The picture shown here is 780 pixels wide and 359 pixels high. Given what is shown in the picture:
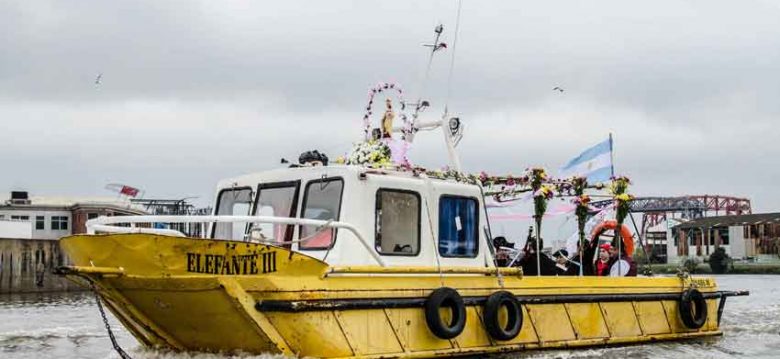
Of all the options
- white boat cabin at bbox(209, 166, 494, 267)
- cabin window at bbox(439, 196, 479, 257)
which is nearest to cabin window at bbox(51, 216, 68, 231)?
white boat cabin at bbox(209, 166, 494, 267)

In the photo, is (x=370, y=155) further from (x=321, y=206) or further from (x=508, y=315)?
(x=508, y=315)

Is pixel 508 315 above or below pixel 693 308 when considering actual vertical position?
above

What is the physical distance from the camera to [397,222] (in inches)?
531

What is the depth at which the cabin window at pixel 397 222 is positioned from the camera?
13.2 m

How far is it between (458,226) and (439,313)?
6.35ft

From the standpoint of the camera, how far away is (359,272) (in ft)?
39.5

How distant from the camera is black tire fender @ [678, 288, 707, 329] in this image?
58.1 feet

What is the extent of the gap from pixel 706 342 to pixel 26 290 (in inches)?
1380

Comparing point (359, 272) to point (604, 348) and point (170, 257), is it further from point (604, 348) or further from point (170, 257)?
point (604, 348)

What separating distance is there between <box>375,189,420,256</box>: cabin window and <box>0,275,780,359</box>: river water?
2213mm

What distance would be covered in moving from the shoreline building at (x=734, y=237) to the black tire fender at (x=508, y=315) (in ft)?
258

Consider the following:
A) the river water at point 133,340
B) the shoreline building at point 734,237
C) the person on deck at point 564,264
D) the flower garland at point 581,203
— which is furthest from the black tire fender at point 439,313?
the shoreline building at point 734,237

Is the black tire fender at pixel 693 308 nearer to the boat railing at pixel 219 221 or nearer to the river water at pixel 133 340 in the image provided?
the river water at pixel 133 340

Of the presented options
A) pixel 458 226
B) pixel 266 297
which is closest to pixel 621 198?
pixel 458 226
